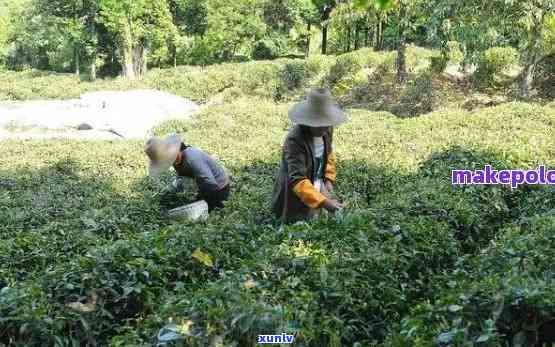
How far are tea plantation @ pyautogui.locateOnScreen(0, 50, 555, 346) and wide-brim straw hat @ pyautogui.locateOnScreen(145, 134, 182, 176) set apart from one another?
715 mm

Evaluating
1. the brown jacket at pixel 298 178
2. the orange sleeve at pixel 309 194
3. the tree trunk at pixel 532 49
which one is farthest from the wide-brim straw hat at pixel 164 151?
the tree trunk at pixel 532 49

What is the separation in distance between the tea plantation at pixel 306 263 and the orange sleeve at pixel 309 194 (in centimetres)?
17

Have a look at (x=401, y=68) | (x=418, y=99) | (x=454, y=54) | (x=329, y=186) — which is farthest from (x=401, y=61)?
(x=329, y=186)

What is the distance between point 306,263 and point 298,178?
119 cm

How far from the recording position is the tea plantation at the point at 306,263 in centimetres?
298

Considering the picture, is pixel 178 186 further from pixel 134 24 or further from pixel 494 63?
pixel 134 24

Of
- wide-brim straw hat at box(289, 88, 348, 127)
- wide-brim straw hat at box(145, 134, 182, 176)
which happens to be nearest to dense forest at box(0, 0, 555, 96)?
wide-brim straw hat at box(145, 134, 182, 176)

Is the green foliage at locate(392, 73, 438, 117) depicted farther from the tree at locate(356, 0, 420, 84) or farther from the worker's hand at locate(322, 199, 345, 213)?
the worker's hand at locate(322, 199, 345, 213)

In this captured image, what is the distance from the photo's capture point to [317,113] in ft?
16.3

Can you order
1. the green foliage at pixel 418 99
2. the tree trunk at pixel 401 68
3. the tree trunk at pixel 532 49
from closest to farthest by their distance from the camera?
the tree trunk at pixel 532 49 < the green foliage at pixel 418 99 < the tree trunk at pixel 401 68

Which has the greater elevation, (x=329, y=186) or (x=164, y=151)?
(x=164, y=151)

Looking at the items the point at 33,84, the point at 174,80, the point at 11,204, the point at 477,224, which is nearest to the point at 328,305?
the point at 477,224

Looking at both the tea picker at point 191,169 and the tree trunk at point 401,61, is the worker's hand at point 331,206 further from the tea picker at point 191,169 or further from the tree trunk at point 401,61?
the tree trunk at point 401,61

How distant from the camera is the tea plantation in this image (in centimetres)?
298
